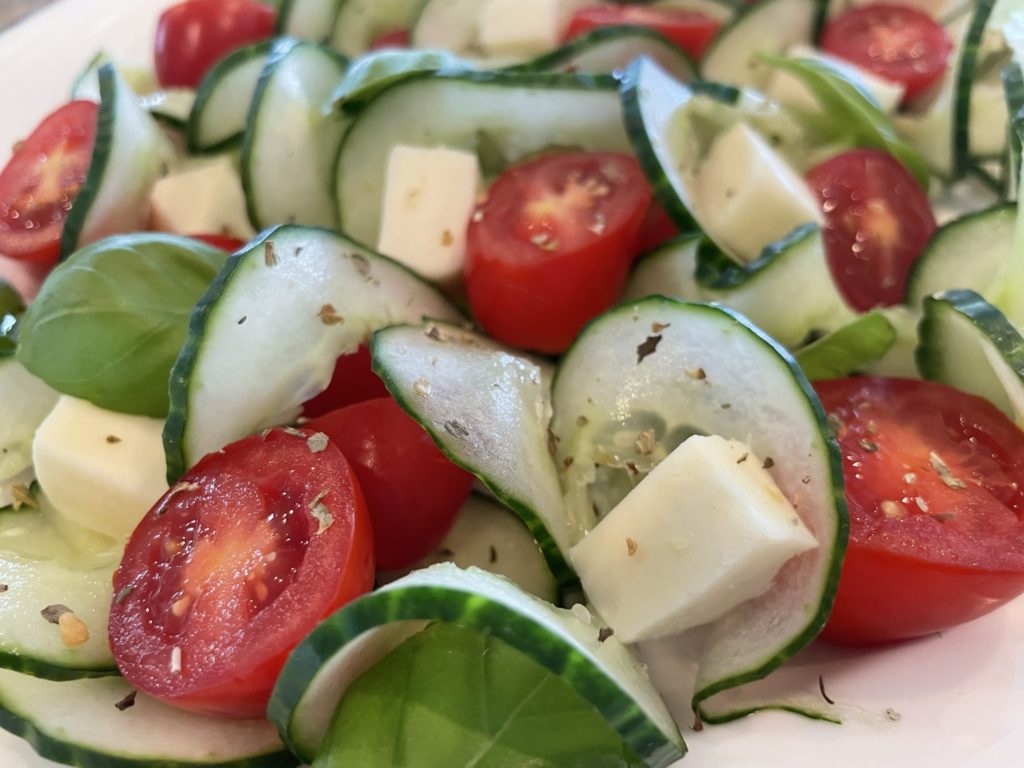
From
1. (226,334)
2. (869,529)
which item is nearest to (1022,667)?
(869,529)

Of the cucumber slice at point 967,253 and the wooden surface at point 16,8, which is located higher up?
the wooden surface at point 16,8

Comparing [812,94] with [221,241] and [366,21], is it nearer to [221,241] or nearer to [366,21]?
[366,21]

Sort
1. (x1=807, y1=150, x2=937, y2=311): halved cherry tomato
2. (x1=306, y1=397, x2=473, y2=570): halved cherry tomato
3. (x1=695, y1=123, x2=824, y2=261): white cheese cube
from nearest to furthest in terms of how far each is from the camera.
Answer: (x1=306, y1=397, x2=473, y2=570): halved cherry tomato, (x1=695, y1=123, x2=824, y2=261): white cheese cube, (x1=807, y1=150, x2=937, y2=311): halved cherry tomato

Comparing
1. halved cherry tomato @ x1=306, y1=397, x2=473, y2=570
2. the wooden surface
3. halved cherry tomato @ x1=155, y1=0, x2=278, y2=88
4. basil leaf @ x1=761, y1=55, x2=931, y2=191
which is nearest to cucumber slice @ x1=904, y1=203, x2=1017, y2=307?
basil leaf @ x1=761, y1=55, x2=931, y2=191

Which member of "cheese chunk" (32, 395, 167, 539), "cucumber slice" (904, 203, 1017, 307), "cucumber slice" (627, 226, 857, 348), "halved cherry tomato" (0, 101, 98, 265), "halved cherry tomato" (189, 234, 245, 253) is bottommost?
"cucumber slice" (904, 203, 1017, 307)

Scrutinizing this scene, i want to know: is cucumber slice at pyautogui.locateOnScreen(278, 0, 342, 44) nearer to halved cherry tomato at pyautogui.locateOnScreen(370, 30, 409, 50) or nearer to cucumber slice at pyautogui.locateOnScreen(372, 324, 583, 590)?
halved cherry tomato at pyautogui.locateOnScreen(370, 30, 409, 50)

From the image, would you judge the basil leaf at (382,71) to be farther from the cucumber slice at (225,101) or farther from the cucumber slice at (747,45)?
the cucumber slice at (747,45)

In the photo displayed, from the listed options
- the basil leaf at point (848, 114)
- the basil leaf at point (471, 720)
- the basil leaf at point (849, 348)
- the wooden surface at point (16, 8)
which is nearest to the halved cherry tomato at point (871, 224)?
the basil leaf at point (848, 114)

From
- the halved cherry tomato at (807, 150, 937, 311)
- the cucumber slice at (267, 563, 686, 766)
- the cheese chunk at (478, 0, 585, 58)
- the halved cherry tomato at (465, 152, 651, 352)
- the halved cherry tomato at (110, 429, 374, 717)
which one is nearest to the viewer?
the cucumber slice at (267, 563, 686, 766)
